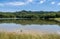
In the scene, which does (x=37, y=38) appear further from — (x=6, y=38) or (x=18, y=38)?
(x=6, y=38)

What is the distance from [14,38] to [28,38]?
896 mm

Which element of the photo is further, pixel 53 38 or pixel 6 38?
pixel 53 38

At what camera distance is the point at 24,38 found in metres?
10.8

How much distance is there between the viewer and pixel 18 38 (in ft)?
35.1

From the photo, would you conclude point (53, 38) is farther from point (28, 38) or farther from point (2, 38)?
point (2, 38)

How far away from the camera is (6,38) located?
33.8 ft

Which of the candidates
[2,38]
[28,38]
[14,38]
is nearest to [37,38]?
[28,38]

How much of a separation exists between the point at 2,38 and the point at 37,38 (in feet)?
7.01

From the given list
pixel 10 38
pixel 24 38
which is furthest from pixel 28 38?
pixel 10 38

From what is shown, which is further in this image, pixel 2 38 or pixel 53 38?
pixel 53 38

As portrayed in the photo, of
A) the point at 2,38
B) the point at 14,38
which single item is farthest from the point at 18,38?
the point at 2,38

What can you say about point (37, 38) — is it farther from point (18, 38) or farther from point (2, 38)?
point (2, 38)

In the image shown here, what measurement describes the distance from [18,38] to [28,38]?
633 mm

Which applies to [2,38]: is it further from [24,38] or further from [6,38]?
[24,38]
